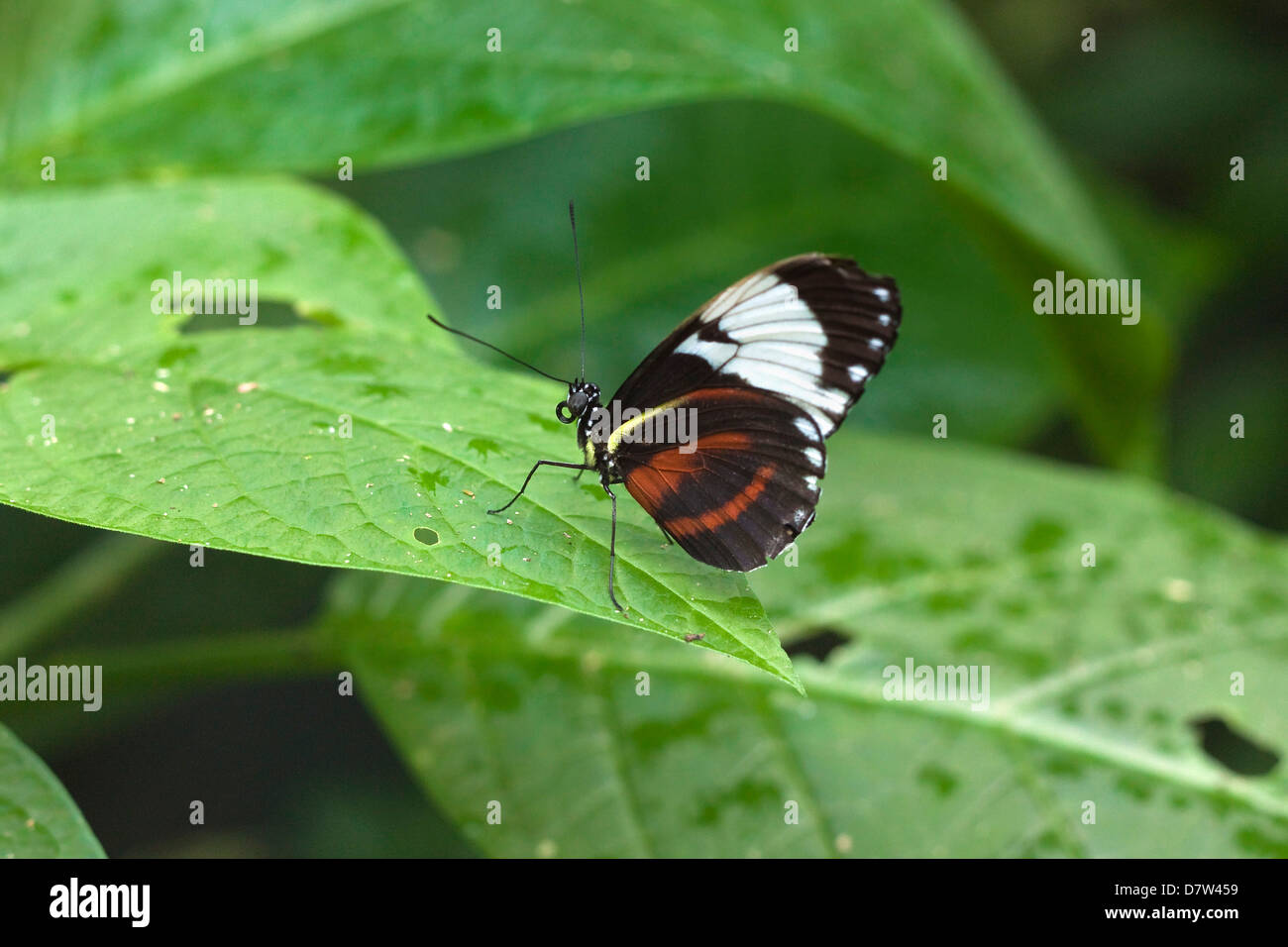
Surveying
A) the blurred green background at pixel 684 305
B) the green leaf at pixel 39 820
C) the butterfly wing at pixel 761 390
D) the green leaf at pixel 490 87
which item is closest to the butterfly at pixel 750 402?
the butterfly wing at pixel 761 390

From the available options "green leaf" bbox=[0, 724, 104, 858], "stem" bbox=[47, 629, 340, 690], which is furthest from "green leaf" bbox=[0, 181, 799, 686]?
"stem" bbox=[47, 629, 340, 690]

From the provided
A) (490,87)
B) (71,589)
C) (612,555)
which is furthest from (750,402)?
(71,589)

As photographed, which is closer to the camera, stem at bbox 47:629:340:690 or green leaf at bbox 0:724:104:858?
green leaf at bbox 0:724:104:858

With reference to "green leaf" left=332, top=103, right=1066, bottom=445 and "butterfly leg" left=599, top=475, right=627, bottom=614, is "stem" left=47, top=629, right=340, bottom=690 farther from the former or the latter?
"green leaf" left=332, top=103, right=1066, bottom=445

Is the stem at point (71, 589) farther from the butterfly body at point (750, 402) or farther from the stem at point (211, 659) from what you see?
the butterfly body at point (750, 402)

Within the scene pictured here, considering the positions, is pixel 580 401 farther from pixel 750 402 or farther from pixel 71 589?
pixel 71 589
